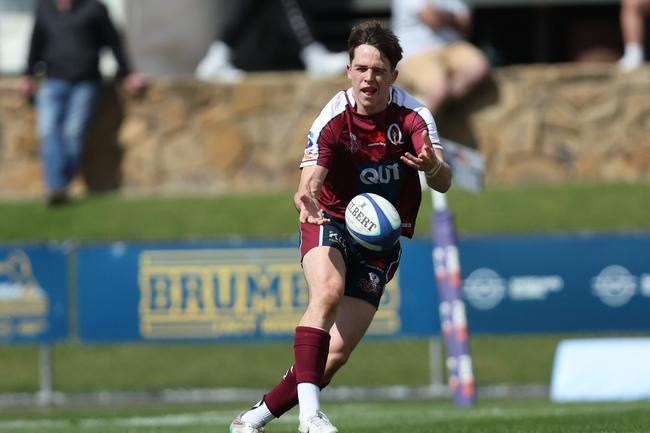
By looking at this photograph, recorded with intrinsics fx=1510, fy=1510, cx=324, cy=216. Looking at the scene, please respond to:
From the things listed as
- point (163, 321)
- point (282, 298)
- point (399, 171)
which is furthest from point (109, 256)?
point (399, 171)

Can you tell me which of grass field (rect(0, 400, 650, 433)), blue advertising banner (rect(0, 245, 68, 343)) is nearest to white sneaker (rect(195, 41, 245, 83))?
blue advertising banner (rect(0, 245, 68, 343))

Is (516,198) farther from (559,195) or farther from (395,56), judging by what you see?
(395,56)

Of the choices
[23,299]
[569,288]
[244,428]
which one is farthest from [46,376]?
[244,428]

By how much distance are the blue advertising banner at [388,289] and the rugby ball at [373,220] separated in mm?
6509

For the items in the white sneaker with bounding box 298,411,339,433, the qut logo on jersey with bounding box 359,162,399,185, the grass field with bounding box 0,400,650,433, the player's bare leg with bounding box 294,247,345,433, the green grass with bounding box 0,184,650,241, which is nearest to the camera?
the white sneaker with bounding box 298,411,339,433

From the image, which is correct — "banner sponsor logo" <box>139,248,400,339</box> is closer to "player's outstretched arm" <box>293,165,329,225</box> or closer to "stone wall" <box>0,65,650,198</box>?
"stone wall" <box>0,65,650,198</box>

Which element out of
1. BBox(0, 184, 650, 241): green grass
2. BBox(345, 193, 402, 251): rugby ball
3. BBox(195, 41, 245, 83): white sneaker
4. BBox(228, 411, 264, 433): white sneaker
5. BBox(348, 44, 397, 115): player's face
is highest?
BBox(195, 41, 245, 83): white sneaker

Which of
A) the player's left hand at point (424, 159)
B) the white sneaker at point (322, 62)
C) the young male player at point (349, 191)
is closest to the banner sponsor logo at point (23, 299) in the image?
the white sneaker at point (322, 62)

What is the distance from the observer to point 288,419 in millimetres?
12273

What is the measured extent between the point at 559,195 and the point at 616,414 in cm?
617

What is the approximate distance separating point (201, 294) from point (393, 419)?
3.73m

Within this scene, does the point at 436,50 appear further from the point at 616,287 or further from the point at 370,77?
the point at 370,77

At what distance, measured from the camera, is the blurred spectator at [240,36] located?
17.0 metres

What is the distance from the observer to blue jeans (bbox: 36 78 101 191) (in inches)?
628
